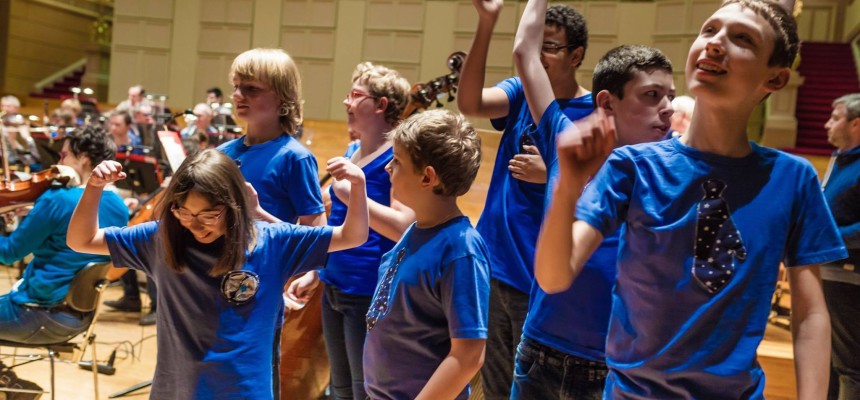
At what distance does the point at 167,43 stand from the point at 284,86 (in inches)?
536

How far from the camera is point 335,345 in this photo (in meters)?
2.69

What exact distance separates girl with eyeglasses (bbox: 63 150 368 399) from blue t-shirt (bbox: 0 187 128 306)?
155 centimetres

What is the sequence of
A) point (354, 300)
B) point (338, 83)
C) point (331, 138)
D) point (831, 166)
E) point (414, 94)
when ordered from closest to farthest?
point (354, 300)
point (414, 94)
point (831, 166)
point (331, 138)
point (338, 83)

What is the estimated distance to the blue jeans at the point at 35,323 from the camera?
3383 millimetres

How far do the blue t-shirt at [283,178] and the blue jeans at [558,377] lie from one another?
0.95m

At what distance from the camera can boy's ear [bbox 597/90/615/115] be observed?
188cm

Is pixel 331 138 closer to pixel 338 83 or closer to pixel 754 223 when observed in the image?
pixel 338 83

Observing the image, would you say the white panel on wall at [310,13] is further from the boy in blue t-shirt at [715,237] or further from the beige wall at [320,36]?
the boy in blue t-shirt at [715,237]

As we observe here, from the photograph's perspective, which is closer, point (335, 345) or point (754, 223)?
point (754, 223)

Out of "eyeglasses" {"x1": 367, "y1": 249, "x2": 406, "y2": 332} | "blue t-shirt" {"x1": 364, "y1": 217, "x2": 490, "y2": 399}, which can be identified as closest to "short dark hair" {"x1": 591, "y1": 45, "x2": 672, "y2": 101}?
"blue t-shirt" {"x1": 364, "y1": 217, "x2": 490, "y2": 399}

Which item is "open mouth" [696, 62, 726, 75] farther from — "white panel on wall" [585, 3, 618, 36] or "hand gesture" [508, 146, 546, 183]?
"white panel on wall" [585, 3, 618, 36]

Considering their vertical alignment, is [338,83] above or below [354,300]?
above

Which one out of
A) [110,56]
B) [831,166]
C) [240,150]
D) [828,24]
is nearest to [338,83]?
[110,56]

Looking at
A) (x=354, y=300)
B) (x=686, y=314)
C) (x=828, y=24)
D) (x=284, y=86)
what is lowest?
(x=354, y=300)
